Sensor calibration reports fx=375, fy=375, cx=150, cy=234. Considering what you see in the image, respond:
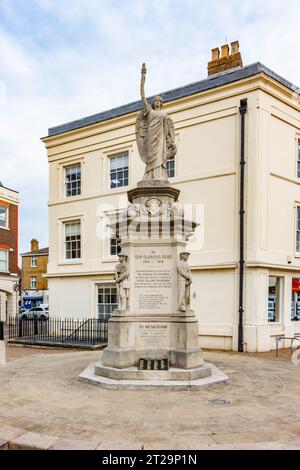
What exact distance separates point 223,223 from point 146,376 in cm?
932

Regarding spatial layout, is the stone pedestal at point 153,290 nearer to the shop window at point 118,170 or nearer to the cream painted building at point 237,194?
the cream painted building at point 237,194

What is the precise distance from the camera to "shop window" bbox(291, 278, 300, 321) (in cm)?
1642

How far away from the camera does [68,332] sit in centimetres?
1994

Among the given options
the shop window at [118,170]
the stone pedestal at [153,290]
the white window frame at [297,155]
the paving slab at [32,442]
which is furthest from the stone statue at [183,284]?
the shop window at [118,170]

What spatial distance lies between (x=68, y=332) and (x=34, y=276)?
3213 cm

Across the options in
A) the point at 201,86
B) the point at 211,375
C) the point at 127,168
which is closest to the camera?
the point at 211,375

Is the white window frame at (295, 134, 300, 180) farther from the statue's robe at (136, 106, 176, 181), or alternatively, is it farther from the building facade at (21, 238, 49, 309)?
the building facade at (21, 238, 49, 309)

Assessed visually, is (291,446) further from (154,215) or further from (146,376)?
(154,215)

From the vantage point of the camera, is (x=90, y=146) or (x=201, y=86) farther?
(x=90, y=146)

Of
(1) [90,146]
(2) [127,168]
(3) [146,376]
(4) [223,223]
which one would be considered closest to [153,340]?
(3) [146,376]

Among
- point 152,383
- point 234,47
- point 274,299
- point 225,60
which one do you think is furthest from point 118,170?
point 152,383

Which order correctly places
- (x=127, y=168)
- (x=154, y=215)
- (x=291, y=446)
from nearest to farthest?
(x=291, y=446) → (x=154, y=215) → (x=127, y=168)

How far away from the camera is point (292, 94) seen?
1620 cm
